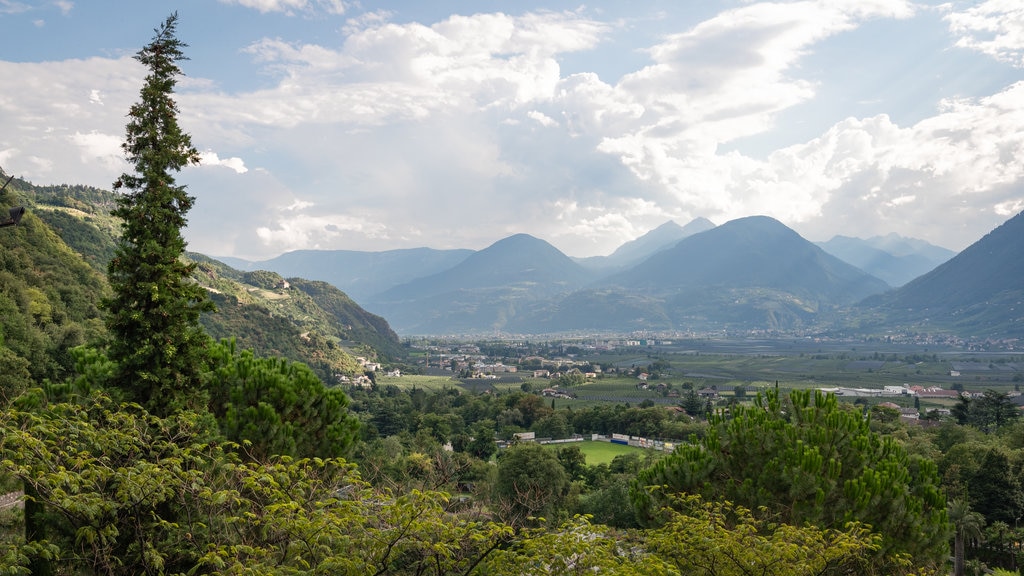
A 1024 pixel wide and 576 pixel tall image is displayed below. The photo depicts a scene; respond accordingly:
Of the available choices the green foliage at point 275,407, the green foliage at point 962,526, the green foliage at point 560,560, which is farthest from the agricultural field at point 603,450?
the green foliage at point 560,560

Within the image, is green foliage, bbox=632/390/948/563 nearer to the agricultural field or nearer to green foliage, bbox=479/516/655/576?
green foliage, bbox=479/516/655/576

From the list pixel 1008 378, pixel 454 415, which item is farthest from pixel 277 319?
pixel 1008 378

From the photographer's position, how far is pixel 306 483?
7.67 m

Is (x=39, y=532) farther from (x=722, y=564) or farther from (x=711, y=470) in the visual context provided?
(x=711, y=470)

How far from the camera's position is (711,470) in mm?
15906

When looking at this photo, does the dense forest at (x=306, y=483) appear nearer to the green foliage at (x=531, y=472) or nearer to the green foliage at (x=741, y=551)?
the green foliage at (x=741, y=551)

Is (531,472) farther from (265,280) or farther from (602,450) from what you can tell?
(265,280)

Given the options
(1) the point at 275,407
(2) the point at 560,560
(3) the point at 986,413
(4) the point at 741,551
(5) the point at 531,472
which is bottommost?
(5) the point at 531,472

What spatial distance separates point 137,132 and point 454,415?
2375 inches

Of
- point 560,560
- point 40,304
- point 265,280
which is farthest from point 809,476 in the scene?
point 265,280

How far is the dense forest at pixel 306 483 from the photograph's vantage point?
7109 millimetres

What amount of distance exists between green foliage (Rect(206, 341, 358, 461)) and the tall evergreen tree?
118 centimetres

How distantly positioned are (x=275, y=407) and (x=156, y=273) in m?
5.47

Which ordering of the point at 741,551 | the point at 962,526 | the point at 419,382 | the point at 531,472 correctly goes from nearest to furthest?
the point at 741,551 < the point at 962,526 < the point at 531,472 < the point at 419,382
